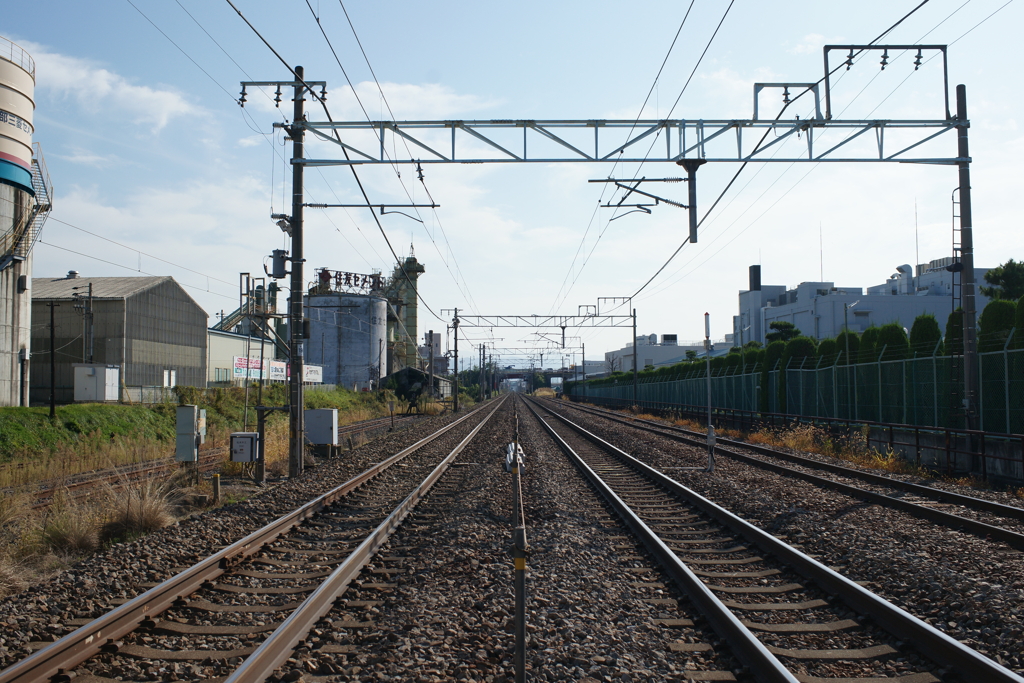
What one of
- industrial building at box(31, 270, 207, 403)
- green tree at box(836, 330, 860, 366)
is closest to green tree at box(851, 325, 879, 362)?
green tree at box(836, 330, 860, 366)

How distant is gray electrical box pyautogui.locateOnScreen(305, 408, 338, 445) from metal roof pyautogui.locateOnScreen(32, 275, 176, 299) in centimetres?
2841

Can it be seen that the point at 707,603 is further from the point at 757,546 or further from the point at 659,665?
the point at 757,546

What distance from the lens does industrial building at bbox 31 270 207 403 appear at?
3912cm

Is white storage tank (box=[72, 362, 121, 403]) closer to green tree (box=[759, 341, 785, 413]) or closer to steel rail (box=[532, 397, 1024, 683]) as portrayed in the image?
green tree (box=[759, 341, 785, 413])

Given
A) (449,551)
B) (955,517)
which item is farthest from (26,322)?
(955,517)

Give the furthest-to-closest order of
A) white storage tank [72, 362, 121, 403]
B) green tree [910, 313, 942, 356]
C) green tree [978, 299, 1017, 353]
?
white storage tank [72, 362, 121, 403] < green tree [910, 313, 942, 356] < green tree [978, 299, 1017, 353]

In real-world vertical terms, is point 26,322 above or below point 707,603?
above

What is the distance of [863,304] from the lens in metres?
65.9

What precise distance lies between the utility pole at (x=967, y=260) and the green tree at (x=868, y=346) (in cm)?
874

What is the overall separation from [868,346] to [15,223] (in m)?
34.6

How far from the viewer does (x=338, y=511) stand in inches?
439

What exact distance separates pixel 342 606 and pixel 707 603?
336 centimetres

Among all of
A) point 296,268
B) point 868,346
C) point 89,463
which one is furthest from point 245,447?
point 868,346

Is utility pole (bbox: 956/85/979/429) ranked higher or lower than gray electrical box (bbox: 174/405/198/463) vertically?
higher
